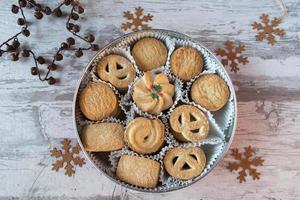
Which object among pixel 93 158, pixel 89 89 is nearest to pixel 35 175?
pixel 93 158

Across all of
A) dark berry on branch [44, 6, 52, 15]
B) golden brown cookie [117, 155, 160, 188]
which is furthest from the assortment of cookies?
dark berry on branch [44, 6, 52, 15]

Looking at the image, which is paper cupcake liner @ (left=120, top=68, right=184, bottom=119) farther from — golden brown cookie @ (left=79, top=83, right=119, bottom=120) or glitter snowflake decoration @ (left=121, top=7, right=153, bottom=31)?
glitter snowflake decoration @ (left=121, top=7, right=153, bottom=31)

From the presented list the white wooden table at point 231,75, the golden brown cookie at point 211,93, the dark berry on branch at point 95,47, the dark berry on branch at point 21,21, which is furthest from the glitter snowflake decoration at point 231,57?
the dark berry on branch at point 21,21

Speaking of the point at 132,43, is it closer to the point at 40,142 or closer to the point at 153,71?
the point at 153,71

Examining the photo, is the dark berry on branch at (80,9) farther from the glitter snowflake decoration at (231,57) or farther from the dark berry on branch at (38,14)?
the glitter snowflake decoration at (231,57)

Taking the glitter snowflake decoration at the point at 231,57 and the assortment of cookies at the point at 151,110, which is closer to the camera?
the assortment of cookies at the point at 151,110

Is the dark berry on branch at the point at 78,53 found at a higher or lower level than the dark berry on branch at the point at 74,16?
lower
